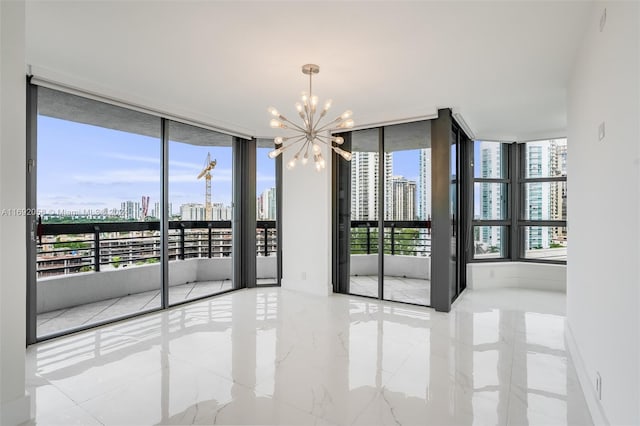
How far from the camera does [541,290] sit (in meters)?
5.46

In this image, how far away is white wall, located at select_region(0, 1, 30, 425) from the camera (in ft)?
6.34

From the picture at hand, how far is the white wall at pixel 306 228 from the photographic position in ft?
16.9

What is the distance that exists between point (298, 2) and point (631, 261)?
2263 mm

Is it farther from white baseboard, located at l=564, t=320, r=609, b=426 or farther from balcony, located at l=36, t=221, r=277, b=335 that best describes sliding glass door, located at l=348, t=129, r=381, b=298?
white baseboard, located at l=564, t=320, r=609, b=426

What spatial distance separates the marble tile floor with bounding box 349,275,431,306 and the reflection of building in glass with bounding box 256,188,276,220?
1.72 meters

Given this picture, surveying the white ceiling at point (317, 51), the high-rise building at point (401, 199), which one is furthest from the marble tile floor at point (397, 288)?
the white ceiling at point (317, 51)

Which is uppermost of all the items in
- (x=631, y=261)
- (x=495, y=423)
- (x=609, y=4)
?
(x=609, y=4)

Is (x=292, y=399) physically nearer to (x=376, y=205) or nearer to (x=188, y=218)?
(x=376, y=205)

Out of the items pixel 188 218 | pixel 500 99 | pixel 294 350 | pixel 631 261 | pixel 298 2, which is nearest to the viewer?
pixel 631 261

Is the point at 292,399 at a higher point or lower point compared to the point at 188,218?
lower

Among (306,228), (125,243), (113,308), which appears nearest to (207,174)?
(125,243)

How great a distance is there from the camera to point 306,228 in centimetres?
532

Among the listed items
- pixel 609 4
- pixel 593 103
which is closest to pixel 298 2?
pixel 609 4

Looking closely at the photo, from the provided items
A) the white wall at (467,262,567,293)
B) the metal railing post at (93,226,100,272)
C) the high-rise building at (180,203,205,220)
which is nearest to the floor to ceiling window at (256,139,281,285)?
the high-rise building at (180,203,205,220)
